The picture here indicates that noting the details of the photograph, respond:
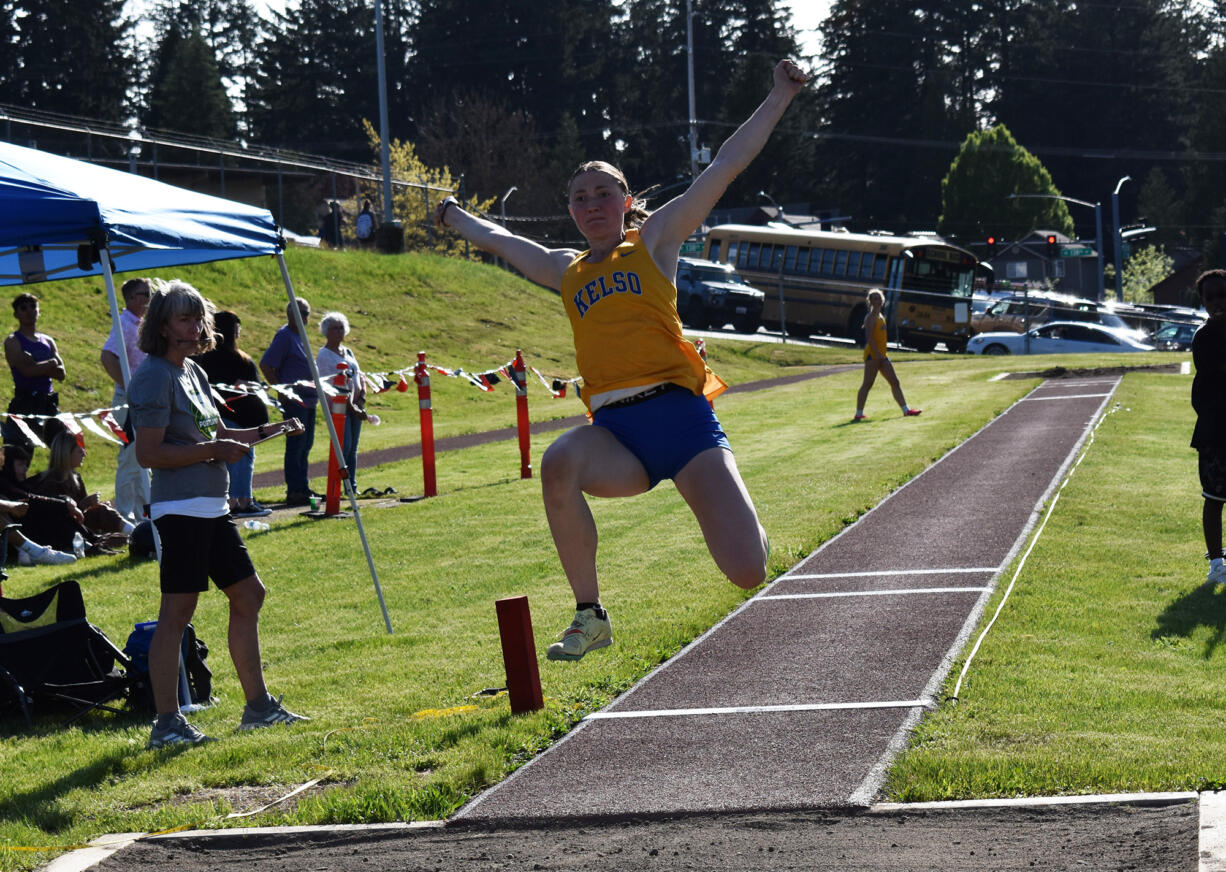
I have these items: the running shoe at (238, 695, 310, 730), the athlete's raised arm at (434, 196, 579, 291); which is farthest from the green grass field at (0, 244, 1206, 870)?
the athlete's raised arm at (434, 196, 579, 291)

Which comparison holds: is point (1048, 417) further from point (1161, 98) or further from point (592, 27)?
point (1161, 98)

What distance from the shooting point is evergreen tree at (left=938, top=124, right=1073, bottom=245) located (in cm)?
8306

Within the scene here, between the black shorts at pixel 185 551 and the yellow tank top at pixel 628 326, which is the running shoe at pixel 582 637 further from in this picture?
the black shorts at pixel 185 551

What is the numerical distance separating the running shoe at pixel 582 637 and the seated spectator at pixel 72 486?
8.01 meters

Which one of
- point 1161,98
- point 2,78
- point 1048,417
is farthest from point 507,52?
point 1048,417

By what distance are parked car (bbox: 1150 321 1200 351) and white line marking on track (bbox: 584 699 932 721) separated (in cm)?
3783

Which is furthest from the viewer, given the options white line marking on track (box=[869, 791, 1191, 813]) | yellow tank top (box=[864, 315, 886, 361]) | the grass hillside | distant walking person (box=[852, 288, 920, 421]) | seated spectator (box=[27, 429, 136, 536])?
the grass hillside

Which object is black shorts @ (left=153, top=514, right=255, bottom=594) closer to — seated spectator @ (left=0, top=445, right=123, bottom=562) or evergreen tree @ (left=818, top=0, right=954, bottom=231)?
seated spectator @ (left=0, top=445, right=123, bottom=562)

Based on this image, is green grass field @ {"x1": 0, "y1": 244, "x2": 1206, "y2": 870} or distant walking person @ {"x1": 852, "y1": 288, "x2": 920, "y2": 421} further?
distant walking person @ {"x1": 852, "y1": 288, "x2": 920, "y2": 421}

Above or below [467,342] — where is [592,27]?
above

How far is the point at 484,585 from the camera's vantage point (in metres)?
10.4

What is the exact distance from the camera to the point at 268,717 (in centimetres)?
699

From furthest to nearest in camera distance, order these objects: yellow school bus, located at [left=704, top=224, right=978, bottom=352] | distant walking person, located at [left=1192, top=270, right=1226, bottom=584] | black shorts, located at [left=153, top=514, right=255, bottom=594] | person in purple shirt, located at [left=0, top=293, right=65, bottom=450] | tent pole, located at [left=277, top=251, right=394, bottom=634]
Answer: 1. yellow school bus, located at [left=704, top=224, right=978, bottom=352]
2. person in purple shirt, located at [left=0, top=293, right=65, bottom=450]
3. distant walking person, located at [left=1192, top=270, right=1226, bottom=584]
4. tent pole, located at [left=277, top=251, right=394, bottom=634]
5. black shorts, located at [left=153, top=514, right=255, bottom=594]

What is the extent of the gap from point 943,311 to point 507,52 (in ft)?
158
